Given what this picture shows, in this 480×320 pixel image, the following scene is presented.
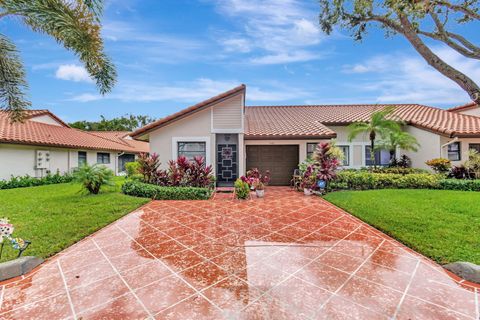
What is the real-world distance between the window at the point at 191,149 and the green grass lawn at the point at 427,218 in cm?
654

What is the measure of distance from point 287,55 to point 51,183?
692 inches

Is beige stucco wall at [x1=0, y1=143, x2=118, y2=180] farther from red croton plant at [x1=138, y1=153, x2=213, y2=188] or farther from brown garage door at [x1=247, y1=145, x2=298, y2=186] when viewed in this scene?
brown garage door at [x1=247, y1=145, x2=298, y2=186]

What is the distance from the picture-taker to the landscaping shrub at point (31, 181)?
13.0m

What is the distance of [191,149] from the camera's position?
1177 centimetres

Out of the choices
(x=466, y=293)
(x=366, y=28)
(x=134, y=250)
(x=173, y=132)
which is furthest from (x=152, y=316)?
(x=173, y=132)

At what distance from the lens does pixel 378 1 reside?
520 cm

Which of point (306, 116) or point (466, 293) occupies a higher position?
point (306, 116)

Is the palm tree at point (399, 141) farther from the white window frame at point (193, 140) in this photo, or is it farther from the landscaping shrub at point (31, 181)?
the landscaping shrub at point (31, 181)

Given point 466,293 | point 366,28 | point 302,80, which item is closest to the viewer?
point 466,293

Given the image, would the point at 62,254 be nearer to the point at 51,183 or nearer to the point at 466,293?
the point at 466,293

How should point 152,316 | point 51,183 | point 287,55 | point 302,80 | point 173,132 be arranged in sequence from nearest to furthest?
point 152,316 → point 173,132 → point 287,55 → point 51,183 → point 302,80

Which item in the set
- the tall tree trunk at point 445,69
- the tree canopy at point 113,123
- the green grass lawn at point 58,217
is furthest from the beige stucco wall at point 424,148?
the tree canopy at point 113,123

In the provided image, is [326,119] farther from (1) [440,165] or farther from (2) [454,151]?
(2) [454,151]

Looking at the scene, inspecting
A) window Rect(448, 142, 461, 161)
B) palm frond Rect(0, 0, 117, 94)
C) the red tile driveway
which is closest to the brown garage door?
the red tile driveway
